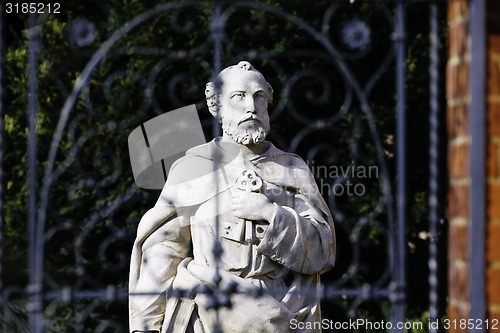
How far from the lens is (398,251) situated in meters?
3.56

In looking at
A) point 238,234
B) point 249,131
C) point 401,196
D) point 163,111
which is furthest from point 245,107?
point 163,111

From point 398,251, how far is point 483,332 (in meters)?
0.59

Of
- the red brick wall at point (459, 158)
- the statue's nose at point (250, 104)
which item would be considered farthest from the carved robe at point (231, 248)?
the red brick wall at point (459, 158)

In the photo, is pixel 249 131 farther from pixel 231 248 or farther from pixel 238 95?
pixel 231 248

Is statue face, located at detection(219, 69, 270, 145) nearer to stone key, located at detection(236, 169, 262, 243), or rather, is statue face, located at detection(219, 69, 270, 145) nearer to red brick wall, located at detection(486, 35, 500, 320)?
stone key, located at detection(236, 169, 262, 243)

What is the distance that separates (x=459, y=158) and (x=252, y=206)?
1752mm

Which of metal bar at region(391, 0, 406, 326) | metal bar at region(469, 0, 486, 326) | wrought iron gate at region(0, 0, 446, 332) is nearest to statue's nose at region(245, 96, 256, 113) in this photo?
metal bar at region(391, 0, 406, 326)

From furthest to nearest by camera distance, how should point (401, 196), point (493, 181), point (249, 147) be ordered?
point (249, 147), point (401, 196), point (493, 181)

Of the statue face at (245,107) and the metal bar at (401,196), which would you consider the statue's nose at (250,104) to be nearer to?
the statue face at (245,107)

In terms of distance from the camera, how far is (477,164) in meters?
3.07

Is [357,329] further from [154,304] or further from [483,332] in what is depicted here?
[483,332]

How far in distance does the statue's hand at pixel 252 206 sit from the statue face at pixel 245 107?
0.27m

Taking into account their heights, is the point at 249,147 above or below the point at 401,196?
above

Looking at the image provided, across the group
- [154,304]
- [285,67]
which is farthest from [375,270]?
[154,304]
